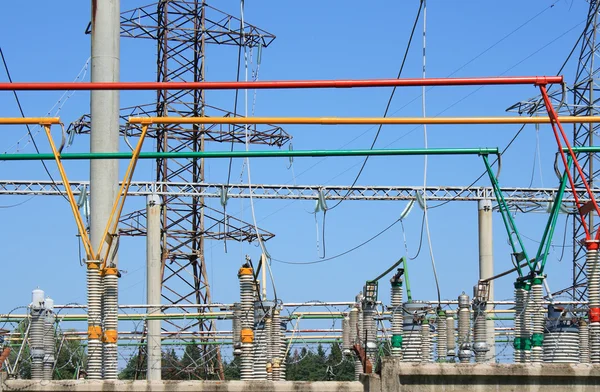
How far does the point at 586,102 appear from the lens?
130ft

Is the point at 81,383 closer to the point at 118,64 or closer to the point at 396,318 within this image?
the point at 396,318

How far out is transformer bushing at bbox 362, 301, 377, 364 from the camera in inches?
576

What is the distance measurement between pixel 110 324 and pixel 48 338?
194 centimetres

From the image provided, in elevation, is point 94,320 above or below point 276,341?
above

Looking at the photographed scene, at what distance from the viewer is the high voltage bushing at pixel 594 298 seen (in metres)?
13.1

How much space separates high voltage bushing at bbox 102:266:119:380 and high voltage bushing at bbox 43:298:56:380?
5.07 ft

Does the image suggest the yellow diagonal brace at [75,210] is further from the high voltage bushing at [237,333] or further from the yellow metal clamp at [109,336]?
the high voltage bushing at [237,333]

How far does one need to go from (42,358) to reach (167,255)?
2044 cm

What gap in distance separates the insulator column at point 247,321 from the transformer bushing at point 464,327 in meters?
4.35

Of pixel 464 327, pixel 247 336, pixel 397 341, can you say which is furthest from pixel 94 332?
Answer: pixel 464 327

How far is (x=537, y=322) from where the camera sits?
13.8 metres

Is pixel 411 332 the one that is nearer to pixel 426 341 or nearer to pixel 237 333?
pixel 237 333

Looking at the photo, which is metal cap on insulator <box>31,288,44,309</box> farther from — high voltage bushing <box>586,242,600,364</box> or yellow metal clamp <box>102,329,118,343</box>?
high voltage bushing <box>586,242,600,364</box>

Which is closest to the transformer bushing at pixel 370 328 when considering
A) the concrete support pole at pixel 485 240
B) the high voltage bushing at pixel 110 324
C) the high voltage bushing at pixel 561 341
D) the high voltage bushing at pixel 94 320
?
the high voltage bushing at pixel 561 341
